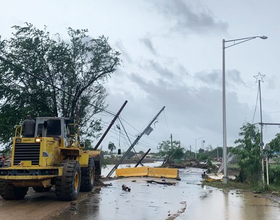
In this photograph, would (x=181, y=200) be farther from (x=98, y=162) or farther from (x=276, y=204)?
(x=98, y=162)

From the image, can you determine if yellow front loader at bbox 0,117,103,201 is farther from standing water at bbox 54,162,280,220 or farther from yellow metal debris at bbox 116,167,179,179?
yellow metal debris at bbox 116,167,179,179

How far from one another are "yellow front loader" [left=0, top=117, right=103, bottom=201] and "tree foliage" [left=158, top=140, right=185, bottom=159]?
5469cm

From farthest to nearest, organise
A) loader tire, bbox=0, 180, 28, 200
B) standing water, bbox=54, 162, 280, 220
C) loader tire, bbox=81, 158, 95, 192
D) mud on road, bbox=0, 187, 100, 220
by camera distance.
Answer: loader tire, bbox=81, 158, 95, 192
loader tire, bbox=0, 180, 28, 200
standing water, bbox=54, 162, 280, 220
mud on road, bbox=0, 187, 100, 220

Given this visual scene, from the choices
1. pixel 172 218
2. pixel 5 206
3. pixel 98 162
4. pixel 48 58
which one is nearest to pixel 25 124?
pixel 5 206

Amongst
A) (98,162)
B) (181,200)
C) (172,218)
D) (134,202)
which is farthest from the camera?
(98,162)

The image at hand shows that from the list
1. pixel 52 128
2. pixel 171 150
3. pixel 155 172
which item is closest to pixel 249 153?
pixel 155 172

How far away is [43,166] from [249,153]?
13935mm

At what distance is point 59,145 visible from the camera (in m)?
15.5

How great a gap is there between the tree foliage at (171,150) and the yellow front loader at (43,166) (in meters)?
54.7

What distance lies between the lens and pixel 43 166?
13539mm

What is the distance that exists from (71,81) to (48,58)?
2.66 meters

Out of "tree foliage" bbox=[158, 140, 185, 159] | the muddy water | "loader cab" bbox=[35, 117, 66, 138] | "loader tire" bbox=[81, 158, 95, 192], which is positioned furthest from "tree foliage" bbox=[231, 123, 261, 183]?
"tree foliage" bbox=[158, 140, 185, 159]

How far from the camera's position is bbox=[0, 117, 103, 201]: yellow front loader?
13227 mm

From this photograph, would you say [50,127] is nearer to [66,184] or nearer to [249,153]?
[66,184]
